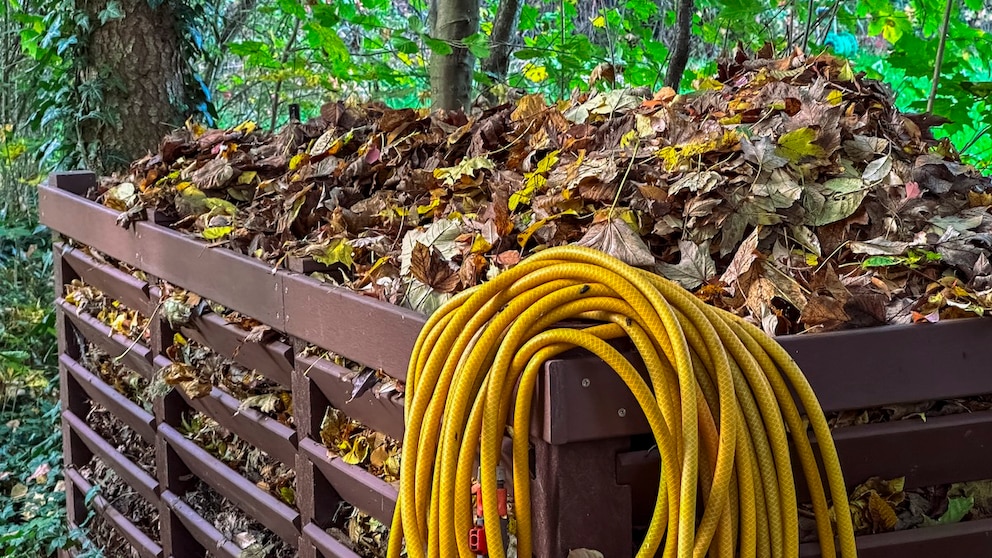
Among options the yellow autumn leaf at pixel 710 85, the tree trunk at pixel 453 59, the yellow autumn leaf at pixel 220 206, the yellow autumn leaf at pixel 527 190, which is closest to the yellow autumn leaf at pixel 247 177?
the yellow autumn leaf at pixel 220 206

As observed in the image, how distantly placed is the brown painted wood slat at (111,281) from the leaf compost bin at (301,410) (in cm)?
1

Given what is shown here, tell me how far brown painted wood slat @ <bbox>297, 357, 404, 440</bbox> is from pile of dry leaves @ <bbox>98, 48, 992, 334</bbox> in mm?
206

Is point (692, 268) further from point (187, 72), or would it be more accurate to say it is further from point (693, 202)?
point (187, 72)

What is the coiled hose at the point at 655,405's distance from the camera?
5.17ft

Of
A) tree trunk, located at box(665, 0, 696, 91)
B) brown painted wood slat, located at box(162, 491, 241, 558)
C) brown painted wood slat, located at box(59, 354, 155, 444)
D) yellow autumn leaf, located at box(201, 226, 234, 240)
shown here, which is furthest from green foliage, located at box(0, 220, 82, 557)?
tree trunk, located at box(665, 0, 696, 91)

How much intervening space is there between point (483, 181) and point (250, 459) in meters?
1.08

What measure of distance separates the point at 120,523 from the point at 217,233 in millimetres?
1336

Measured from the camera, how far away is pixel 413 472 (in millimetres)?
1798

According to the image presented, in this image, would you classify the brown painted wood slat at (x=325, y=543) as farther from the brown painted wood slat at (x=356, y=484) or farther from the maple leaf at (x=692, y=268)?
the maple leaf at (x=692, y=268)

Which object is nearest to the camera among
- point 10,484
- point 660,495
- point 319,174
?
point 660,495

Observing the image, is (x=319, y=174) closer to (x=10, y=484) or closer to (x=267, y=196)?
(x=267, y=196)

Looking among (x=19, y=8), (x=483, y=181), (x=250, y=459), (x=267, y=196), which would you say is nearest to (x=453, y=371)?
(x=483, y=181)

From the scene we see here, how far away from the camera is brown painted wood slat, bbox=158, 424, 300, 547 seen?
2590 millimetres

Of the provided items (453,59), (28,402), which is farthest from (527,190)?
(28,402)
